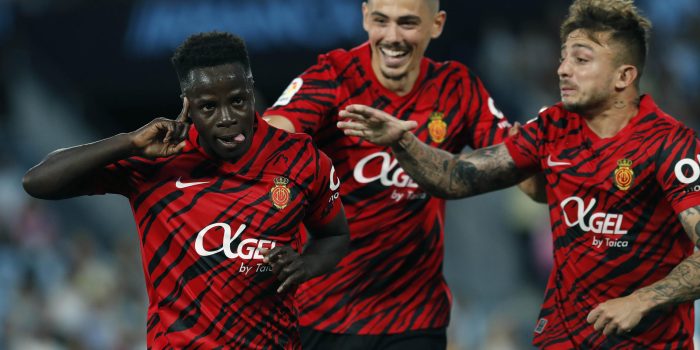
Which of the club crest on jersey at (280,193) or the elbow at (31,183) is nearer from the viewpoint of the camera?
the elbow at (31,183)

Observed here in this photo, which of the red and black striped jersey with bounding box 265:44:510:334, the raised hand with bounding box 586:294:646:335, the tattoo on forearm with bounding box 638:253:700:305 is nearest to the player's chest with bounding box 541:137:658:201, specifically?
the tattoo on forearm with bounding box 638:253:700:305

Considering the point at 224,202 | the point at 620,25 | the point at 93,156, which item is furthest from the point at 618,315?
the point at 93,156

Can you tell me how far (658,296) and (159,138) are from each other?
2386 millimetres

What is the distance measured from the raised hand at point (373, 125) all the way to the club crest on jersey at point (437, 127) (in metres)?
0.62

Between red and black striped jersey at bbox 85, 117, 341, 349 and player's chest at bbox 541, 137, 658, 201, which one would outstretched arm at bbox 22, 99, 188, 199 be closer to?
red and black striped jersey at bbox 85, 117, 341, 349

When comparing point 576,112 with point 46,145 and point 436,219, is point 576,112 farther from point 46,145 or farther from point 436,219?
point 46,145

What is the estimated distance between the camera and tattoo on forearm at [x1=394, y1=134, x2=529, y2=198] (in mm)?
6309

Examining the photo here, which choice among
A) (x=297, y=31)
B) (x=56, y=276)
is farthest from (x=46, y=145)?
(x=297, y=31)

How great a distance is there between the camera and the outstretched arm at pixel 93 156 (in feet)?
16.7

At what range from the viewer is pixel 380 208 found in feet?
21.9

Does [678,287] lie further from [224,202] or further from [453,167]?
[224,202]

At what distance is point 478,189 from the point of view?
6.45 meters

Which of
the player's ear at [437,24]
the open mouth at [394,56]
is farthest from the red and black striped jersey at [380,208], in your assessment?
the player's ear at [437,24]

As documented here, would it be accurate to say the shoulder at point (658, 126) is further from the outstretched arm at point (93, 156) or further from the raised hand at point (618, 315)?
the outstretched arm at point (93, 156)
